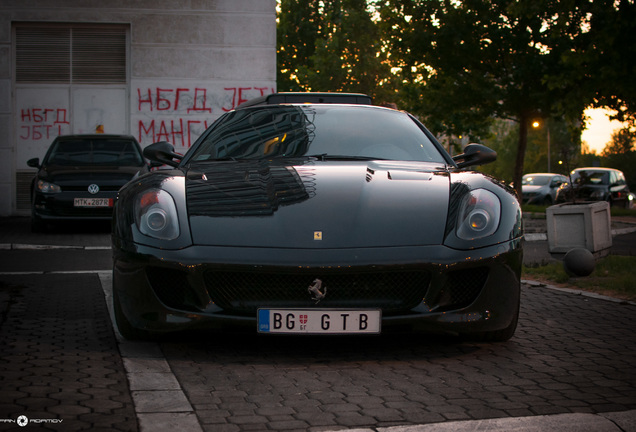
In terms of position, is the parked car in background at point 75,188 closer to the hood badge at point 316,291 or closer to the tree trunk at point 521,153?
the hood badge at point 316,291

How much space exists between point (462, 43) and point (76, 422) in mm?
21841

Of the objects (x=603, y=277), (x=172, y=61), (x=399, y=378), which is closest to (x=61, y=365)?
(x=399, y=378)

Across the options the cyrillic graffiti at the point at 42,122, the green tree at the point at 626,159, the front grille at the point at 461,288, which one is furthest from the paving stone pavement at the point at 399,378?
the green tree at the point at 626,159

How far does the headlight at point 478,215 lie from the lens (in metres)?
4.32

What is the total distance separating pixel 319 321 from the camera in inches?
159

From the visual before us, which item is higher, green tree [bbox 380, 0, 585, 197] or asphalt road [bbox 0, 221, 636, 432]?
green tree [bbox 380, 0, 585, 197]

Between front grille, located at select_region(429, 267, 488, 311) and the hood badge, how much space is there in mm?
570

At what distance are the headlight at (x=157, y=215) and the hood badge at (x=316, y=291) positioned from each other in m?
0.72

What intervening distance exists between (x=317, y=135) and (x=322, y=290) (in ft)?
5.69

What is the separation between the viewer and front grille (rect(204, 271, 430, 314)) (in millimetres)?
4102

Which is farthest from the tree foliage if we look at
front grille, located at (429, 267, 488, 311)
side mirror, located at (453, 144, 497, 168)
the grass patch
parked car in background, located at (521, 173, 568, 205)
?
front grille, located at (429, 267, 488, 311)

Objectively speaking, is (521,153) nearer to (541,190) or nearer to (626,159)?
(541,190)

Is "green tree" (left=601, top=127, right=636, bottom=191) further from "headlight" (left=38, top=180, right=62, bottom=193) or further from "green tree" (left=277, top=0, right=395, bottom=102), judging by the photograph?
"headlight" (left=38, top=180, right=62, bottom=193)

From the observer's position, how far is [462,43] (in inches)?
934
